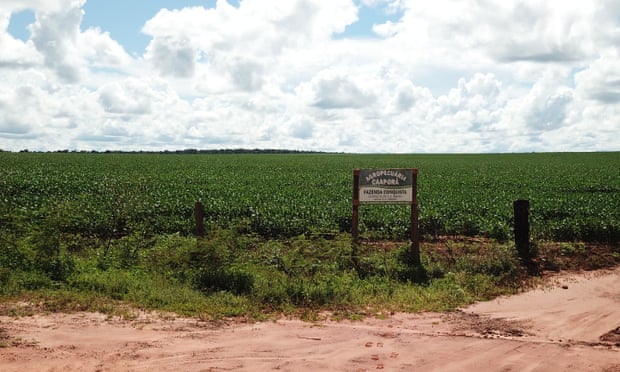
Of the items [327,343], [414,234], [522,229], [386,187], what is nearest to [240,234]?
[386,187]

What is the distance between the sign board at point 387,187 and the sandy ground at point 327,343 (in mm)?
3776

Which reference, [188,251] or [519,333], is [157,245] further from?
[519,333]

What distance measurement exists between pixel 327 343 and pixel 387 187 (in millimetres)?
5709

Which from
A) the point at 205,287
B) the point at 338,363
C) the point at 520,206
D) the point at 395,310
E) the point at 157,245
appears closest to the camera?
the point at 338,363

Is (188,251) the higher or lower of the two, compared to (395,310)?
higher

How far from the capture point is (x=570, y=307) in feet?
29.1

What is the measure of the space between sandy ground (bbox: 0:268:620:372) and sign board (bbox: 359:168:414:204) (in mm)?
3776

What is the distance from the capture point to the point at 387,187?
1190cm

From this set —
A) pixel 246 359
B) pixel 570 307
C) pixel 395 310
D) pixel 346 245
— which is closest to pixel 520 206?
pixel 570 307

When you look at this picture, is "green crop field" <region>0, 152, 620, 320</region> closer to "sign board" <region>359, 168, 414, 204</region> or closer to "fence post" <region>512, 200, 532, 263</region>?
"fence post" <region>512, 200, 532, 263</region>

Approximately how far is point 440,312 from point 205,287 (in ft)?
13.4

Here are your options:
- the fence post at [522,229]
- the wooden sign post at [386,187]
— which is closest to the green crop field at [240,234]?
the fence post at [522,229]

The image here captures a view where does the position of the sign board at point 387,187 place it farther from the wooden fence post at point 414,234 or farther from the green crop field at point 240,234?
the green crop field at point 240,234

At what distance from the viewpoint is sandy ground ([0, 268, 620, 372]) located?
19.5ft
